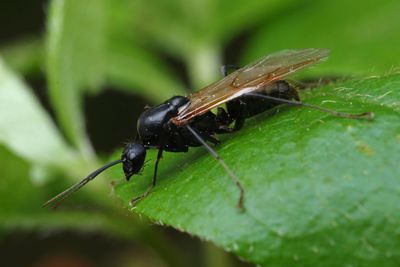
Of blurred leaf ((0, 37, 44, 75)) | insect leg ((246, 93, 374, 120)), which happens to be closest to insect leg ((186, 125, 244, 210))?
insect leg ((246, 93, 374, 120))

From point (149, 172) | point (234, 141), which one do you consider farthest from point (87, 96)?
point (234, 141)

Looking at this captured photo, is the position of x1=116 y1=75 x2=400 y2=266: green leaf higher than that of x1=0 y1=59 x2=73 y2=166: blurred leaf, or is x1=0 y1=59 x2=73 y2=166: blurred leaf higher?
x1=0 y1=59 x2=73 y2=166: blurred leaf

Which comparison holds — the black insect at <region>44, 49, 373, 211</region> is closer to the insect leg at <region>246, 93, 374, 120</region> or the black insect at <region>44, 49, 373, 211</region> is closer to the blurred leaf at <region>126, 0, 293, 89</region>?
the insect leg at <region>246, 93, 374, 120</region>

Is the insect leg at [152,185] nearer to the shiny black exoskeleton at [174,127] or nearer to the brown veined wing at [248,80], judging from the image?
the shiny black exoskeleton at [174,127]

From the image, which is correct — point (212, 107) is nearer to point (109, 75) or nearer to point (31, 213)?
point (31, 213)

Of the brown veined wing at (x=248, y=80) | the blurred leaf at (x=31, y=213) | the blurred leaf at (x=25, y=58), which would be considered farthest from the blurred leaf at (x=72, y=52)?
the blurred leaf at (x=25, y=58)
